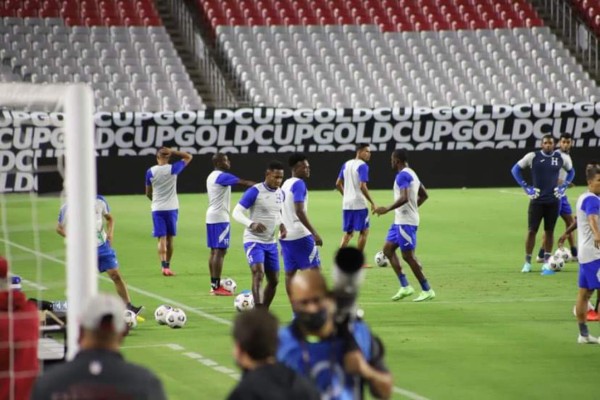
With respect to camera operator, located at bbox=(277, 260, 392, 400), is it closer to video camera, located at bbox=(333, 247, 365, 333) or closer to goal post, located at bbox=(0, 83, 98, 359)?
video camera, located at bbox=(333, 247, 365, 333)

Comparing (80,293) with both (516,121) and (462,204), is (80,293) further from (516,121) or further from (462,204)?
(516,121)

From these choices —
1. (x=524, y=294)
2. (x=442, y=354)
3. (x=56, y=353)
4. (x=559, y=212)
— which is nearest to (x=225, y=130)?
(x=559, y=212)

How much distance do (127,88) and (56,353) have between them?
2907cm

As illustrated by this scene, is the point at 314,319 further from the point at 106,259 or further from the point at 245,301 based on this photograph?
the point at 245,301

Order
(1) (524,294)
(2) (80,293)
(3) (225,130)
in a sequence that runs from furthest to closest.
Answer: (3) (225,130) → (1) (524,294) → (2) (80,293)

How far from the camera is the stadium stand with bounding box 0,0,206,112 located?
38.0 meters

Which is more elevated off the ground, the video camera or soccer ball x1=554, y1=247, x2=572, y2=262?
the video camera

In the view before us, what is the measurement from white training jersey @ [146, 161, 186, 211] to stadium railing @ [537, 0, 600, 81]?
24542mm

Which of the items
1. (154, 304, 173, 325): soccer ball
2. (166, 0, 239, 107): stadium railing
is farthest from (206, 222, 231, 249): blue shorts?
(166, 0, 239, 107): stadium railing

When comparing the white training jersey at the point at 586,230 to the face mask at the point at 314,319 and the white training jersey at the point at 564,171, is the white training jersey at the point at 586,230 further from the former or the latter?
the face mask at the point at 314,319

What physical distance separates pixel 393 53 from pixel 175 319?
2824 centimetres

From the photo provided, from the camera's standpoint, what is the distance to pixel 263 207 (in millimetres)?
15672

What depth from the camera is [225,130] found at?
120ft

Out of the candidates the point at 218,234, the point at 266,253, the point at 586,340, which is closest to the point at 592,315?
the point at 586,340
